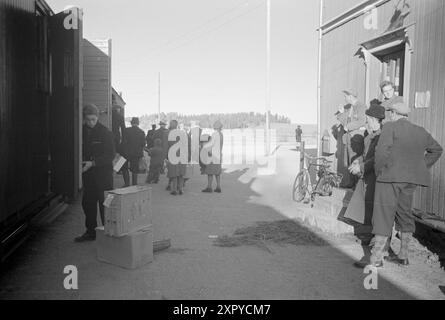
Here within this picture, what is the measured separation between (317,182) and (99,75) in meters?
6.72

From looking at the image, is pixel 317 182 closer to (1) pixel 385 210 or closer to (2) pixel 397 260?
(2) pixel 397 260

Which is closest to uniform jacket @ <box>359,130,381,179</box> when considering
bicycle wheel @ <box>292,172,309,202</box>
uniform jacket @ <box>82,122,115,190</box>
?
uniform jacket @ <box>82,122,115,190</box>

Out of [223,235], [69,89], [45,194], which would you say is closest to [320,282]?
[223,235]

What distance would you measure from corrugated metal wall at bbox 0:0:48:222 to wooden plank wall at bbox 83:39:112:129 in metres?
5.49

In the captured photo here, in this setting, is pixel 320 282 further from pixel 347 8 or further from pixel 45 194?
pixel 347 8

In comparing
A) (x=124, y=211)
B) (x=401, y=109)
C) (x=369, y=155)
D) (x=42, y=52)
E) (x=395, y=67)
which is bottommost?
(x=124, y=211)

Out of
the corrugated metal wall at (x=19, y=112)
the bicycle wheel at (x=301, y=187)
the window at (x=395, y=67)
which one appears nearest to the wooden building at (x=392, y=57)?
the window at (x=395, y=67)

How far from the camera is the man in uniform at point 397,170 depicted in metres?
4.82

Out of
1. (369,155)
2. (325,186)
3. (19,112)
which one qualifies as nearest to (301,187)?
(325,186)

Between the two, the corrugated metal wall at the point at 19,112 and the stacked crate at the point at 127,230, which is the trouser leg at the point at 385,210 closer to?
the stacked crate at the point at 127,230

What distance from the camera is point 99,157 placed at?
19.5 feet

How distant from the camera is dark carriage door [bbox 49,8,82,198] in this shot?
22.1ft

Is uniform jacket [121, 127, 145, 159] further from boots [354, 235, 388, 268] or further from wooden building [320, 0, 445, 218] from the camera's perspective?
boots [354, 235, 388, 268]

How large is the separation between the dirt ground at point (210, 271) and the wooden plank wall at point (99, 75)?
5.11m
